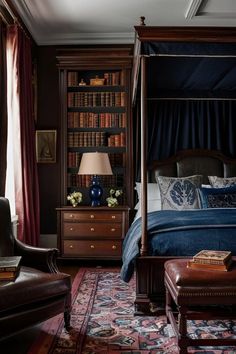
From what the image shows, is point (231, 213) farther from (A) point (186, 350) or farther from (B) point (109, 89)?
(B) point (109, 89)

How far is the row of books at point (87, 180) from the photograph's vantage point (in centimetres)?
521

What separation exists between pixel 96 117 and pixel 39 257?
258 cm

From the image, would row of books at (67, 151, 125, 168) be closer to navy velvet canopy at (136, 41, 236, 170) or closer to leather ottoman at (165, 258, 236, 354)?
navy velvet canopy at (136, 41, 236, 170)

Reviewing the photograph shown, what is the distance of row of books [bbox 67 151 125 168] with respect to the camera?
17.0ft

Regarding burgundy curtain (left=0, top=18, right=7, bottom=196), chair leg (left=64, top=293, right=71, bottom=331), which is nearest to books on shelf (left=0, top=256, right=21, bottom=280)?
chair leg (left=64, top=293, right=71, bottom=331)

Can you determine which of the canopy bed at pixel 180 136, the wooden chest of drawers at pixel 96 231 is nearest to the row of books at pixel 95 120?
the canopy bed at pixel 180 136

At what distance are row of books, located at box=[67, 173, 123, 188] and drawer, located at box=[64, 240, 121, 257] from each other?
80 cm

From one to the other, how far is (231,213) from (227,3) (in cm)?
237

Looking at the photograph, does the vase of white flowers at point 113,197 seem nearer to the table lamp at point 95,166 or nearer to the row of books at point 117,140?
the table lamp at point 95,166

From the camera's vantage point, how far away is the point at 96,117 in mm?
5148

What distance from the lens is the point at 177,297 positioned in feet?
7.57

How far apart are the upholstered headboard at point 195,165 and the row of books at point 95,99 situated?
963 mm

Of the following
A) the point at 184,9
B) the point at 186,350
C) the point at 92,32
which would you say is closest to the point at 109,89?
the point at 92,32

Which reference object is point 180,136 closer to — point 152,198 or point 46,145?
point 152,198
